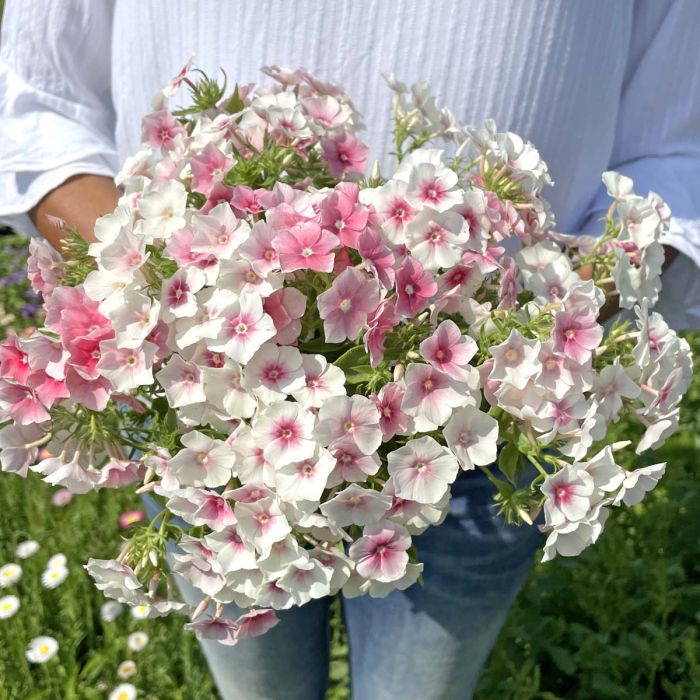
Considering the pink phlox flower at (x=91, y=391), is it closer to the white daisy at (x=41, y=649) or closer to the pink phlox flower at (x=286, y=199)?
the pink phlox flower at (x=286, y=199)

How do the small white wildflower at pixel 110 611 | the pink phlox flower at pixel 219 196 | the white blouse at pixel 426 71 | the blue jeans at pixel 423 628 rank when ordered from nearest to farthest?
the pink phlox flower at pixel 219 196
the white blouse at pixel 426 71
the blue jeans at pixel 423 628
the small white wildflower at pixel 110 611

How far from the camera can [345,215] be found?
30.1 inches

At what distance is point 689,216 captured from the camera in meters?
1.20

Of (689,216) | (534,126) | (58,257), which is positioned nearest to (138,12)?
(58,257)

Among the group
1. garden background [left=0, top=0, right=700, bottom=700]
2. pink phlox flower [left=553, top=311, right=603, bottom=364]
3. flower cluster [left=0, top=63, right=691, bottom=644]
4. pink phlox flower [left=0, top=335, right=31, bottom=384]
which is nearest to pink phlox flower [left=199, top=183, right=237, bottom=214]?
flower cluster [left=0, top=63, right=691, bottom=644]

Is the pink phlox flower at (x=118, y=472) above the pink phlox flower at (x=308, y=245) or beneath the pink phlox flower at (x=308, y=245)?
beneath

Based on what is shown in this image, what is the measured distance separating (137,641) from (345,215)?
1.53m

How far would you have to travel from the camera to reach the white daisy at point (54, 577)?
206cm

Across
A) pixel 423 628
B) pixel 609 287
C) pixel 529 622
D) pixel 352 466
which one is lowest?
pixel 529 622

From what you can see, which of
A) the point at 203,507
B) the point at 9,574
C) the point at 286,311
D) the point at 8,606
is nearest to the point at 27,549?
the point at 9,574

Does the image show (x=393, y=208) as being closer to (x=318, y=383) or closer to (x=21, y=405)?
(x=318, y=383)

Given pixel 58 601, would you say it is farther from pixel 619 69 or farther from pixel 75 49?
pixel 619 69

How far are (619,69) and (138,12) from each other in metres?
0.64

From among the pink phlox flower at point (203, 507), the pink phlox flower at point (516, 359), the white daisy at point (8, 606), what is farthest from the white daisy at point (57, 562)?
the pink phlox flower at point (516, 359)
